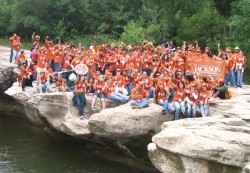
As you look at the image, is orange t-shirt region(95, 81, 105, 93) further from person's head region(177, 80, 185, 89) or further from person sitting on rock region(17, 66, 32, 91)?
person sitting on rock region(17, 66, 32, 91)

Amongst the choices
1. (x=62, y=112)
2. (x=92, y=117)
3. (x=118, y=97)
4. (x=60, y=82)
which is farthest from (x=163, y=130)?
(x=60, y=82)

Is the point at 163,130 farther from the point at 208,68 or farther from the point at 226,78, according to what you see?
the point at 226,78

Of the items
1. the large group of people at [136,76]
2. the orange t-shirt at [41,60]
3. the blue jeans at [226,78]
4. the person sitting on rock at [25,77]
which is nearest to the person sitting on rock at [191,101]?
the large group of people at [136,76]

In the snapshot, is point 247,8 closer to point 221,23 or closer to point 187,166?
point 221,23

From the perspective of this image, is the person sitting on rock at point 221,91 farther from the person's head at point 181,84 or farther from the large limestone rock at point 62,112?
the large limestone rock at point 62,112

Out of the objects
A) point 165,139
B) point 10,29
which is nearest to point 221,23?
point 165,139

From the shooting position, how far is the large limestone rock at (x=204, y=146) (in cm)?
1135

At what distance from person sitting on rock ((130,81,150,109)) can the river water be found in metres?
2.34

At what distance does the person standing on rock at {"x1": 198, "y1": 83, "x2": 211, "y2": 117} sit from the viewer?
47.8ft

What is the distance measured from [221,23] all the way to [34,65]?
11646 mm

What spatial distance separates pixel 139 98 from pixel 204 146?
13.4 ft

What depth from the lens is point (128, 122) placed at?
1448cm

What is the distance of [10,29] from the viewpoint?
36719 mm

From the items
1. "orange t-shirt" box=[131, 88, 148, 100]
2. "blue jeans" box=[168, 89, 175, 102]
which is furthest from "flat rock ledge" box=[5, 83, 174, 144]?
"blue jeans" box=[168, 89, 175, 102]
